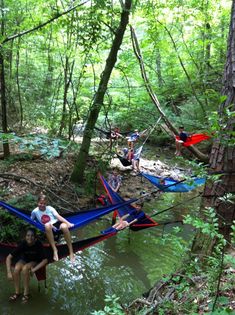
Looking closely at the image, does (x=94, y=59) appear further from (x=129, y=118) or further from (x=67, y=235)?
(x=67, y=235)

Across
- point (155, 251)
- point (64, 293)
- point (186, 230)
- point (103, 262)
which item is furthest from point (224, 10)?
point (64, 293)

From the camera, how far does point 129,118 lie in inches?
323

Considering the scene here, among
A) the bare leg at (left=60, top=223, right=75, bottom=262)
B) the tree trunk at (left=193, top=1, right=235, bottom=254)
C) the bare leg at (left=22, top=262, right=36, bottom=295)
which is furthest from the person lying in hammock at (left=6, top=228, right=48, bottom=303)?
the tree trunk at (left=193, top=1, right=235, bottom=254)

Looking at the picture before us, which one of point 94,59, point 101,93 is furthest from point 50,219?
point 94,59

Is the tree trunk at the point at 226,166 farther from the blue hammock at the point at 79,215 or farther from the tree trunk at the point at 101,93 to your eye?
the tree trunk at the point at 101,93

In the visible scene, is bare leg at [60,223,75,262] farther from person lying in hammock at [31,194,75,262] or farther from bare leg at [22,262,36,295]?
bare leg at [22,262,36,295]

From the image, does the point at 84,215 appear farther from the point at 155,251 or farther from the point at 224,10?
the point at 224,10

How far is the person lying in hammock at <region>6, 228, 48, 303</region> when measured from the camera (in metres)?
3.15

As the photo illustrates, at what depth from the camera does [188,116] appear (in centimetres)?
930

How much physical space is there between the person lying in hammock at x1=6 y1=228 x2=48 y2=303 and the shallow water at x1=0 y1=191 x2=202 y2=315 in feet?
0.50

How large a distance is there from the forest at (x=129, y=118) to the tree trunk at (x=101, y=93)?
0.02 m

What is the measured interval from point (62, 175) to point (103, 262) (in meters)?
2.47

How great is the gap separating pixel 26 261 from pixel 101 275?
1.07m

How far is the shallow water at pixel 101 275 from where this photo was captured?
10.4 ft
